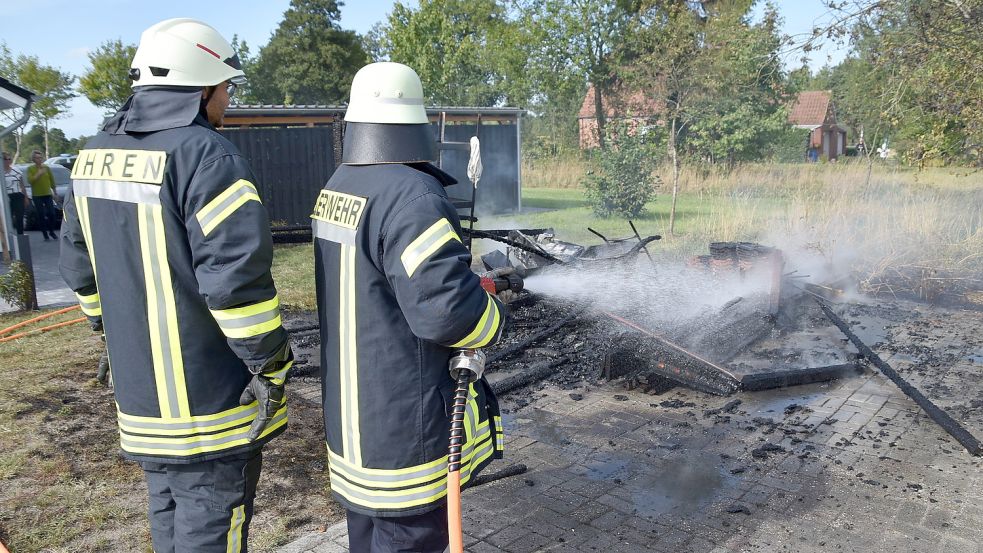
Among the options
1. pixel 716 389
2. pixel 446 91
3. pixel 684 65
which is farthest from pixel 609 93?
pixel 716 389

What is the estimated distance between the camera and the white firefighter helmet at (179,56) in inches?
97.0

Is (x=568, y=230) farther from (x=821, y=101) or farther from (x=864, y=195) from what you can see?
(x=821, y=101)

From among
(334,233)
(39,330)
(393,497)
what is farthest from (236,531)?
(39,330)

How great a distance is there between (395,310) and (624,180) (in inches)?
547

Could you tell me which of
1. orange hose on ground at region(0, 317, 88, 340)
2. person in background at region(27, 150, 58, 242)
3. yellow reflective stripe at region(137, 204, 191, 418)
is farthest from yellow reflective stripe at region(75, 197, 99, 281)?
person in background at region(27, 150, 58, 242)

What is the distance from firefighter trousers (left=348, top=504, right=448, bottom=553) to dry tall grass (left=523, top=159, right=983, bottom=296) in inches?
327

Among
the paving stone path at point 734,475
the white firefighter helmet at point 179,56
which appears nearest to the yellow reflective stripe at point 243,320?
the white firefighter helmet at point 179,56

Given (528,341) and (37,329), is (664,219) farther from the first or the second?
(37,329)

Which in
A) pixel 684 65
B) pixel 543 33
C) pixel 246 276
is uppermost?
pixel 543 33

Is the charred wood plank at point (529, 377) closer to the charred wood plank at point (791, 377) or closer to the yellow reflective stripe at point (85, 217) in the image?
the charred wood plank at point (791, 377)

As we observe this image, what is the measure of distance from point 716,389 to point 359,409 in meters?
3.83

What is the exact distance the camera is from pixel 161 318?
246cm

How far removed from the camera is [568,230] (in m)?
14.1

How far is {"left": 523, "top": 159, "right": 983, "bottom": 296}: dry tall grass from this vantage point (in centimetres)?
897
